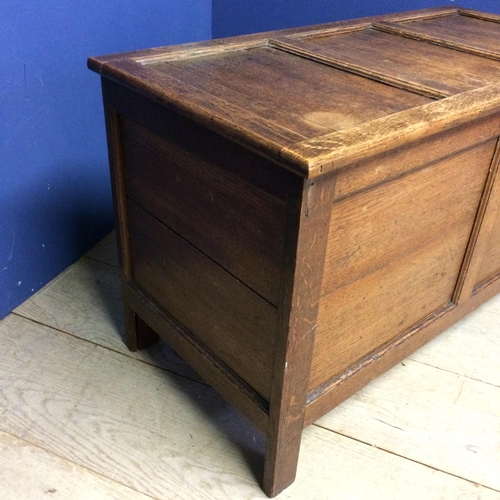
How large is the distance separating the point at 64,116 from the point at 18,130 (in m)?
0.14

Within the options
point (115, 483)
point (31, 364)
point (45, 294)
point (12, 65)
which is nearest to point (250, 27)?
point (12, 65)

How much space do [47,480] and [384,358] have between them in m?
0.60

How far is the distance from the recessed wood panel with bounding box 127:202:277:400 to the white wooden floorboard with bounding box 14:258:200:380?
0.17 metres

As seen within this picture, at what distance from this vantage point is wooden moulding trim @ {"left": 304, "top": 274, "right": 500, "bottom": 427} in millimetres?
938

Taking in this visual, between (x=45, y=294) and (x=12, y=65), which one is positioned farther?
(x=45, y=294)

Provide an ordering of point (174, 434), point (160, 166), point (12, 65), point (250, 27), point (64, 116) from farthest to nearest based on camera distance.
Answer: point (250, 27) < point (64, 116) < point (12, 65) < point (174, 434) < point (160, 166)

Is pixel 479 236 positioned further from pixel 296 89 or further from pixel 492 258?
pixel 296 89

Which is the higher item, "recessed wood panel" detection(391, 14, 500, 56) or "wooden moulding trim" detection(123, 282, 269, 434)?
"recessed wood panel" detection(391, 14, 500, 56)

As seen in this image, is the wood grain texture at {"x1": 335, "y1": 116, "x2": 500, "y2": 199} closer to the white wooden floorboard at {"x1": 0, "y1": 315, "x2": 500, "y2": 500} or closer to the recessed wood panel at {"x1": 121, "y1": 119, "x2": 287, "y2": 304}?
the recessed wood panel at {"x1": 121, "y1": 119, "x2": 287, "y2": 304}

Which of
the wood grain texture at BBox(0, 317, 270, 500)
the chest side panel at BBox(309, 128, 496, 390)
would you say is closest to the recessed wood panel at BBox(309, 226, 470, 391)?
the chest side panel at BBox(309, 128, 496, 390)

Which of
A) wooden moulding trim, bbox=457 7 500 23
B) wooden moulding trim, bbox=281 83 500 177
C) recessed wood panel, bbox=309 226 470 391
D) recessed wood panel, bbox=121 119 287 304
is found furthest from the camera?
wooden moulding trim, bbox=457 7 500 23

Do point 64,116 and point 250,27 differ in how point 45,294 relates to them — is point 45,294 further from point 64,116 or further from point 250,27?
point 250,27

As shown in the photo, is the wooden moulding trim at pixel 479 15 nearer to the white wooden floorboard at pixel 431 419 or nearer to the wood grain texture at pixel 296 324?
the white wooden floorboard at pixel 431 419

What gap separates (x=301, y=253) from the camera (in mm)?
709
